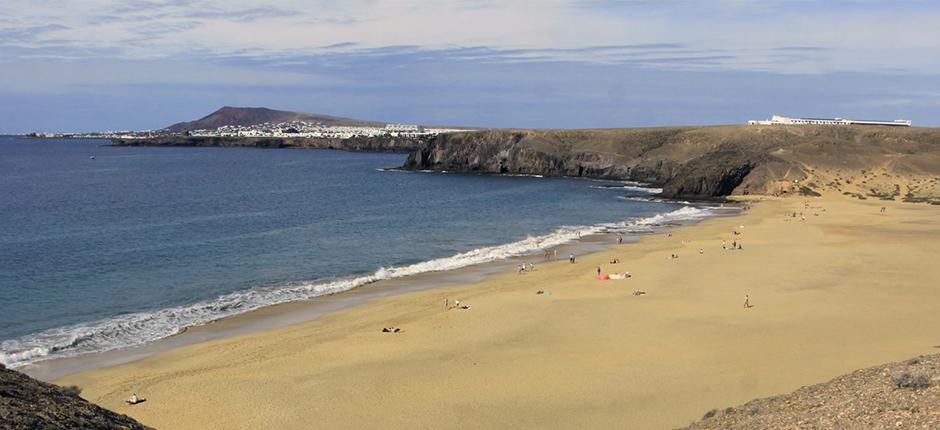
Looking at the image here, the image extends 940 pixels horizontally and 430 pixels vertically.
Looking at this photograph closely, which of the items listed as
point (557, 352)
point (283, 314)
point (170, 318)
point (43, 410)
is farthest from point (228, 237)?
point (43, 410)

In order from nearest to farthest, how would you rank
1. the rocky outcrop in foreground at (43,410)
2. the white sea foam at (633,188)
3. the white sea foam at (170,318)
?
the rocky outcrop in foreground at (43,410)
the white sea foam at (170,318)
the white sea foam at (633,188)

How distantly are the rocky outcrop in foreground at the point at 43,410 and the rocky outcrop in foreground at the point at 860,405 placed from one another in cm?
990

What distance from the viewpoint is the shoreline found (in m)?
22.6

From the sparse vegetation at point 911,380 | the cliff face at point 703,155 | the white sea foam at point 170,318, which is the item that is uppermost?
the cliff face at point 703,155

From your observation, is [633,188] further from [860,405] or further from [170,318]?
[860,405]

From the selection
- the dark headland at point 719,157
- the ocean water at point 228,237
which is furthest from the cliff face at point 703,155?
the ocean water at point 228,237

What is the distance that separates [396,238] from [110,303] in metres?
20.0

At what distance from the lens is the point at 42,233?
47.6 metres

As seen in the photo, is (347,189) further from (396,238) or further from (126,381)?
(126,381)

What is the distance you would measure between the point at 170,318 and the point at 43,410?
17.4 m

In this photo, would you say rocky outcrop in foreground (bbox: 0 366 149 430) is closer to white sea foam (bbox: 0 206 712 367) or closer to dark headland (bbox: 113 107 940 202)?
white sea foam (bbox: 0 206 712 367)

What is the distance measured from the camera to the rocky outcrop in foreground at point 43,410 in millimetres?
10367

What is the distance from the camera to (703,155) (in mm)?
84875

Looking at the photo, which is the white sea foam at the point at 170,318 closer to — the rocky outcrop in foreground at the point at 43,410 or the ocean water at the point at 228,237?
the ocean water at the point at 228,237
